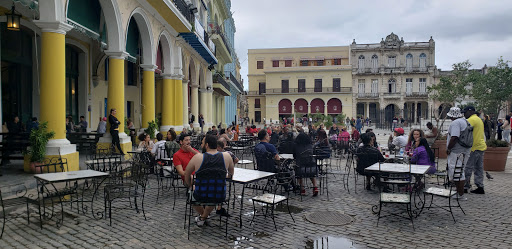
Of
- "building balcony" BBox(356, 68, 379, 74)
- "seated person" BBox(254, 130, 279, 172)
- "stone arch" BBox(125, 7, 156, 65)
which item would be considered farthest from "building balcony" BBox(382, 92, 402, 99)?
"seated person" BBox(254, 130, 279, 172)

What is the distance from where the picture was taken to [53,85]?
297 inches

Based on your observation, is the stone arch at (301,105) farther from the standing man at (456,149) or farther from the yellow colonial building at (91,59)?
the standing man at (456,149)

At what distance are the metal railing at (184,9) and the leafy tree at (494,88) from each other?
13.4 m

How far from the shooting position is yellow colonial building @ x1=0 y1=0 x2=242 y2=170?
7551 mm

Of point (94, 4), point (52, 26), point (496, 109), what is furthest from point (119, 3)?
point (496, 109)

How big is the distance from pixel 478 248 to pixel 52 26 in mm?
8634

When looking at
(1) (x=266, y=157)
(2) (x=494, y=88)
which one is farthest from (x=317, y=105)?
(1) (x=266, y=157)

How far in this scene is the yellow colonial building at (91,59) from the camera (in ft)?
24.8

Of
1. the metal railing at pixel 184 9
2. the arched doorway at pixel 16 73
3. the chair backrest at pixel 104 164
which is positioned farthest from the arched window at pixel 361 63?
the chair backrest at pixel 104 164

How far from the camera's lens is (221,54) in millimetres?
27828

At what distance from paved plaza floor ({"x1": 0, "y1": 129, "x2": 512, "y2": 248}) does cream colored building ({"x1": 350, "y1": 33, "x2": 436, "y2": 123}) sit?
46578mm

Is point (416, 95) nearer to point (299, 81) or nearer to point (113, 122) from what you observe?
point (299, 81)

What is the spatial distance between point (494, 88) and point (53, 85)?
17.1m

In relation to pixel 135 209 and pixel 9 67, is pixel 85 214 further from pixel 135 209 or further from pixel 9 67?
pixel 9 67
